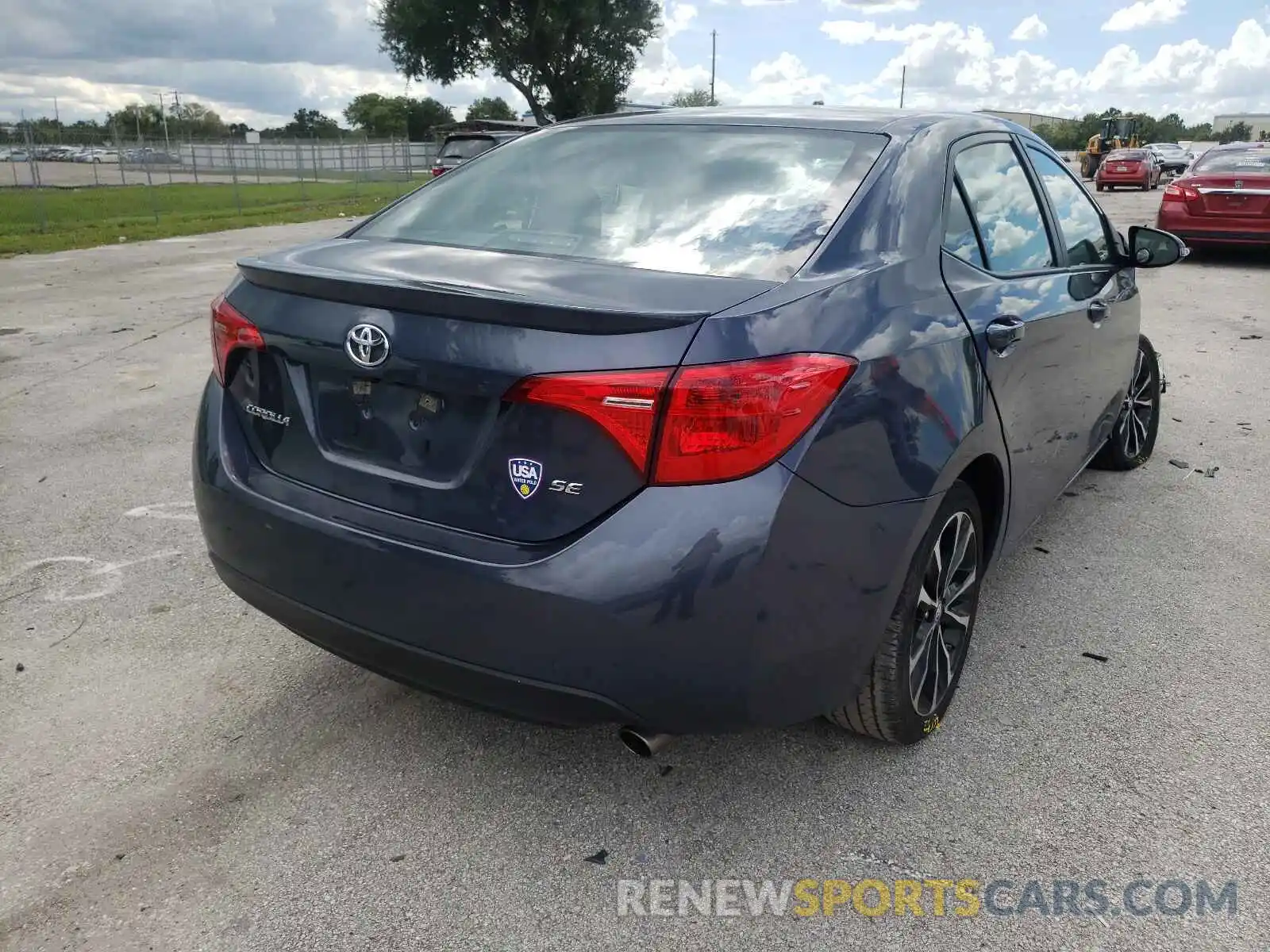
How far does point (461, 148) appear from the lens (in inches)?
667

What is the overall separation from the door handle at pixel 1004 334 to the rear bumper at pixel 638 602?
661 mm

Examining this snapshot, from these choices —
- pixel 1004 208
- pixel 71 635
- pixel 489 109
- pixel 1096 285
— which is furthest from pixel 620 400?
pixel 489 109

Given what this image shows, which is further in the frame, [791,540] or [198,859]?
[198,859]

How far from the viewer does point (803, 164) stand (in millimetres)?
2811

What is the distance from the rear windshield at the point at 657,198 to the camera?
2510 millimetres

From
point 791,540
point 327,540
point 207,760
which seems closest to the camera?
point 791,540

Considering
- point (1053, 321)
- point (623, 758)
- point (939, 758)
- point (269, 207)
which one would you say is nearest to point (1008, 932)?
point (939, 758)

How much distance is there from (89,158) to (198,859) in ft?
137

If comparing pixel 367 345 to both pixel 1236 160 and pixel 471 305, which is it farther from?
pixel 1236 160

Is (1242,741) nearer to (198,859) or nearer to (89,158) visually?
(198,859)

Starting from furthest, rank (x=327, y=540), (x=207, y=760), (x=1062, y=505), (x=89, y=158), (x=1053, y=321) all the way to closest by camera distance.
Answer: (x=89, y=158) → (x=1062, y=505) → (x=1053, y=321) → (x=207, y=760) → (x=327, y=540)

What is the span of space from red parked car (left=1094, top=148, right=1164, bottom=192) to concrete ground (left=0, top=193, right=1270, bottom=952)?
33.1m

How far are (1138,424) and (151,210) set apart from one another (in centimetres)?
2439

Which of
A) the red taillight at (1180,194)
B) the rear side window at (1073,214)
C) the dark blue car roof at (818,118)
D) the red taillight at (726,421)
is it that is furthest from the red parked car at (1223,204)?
the red taillight at (726,421)
